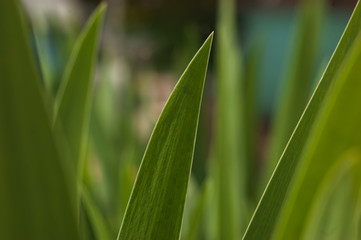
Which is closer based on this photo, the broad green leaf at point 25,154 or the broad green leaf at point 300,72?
the broad green leaf at point 25,154

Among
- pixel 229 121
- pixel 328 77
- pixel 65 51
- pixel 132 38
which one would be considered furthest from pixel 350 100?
pixel 132 38

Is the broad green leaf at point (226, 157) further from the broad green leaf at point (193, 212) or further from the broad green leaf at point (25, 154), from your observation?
the broad green leaf at point (25, 154)

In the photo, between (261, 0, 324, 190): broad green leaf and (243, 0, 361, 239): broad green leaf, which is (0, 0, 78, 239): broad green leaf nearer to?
(243, 0, 361, 239): broad green leaf

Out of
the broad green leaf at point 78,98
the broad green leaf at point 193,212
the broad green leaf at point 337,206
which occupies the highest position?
the broad green leaf at point 78,98

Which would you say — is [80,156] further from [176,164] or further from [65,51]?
[65,51]

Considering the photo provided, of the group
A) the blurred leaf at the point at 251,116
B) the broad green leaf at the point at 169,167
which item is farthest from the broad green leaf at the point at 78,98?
the blurred leaf at the point at 251,116

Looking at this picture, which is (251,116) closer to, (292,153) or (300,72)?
(300,72)

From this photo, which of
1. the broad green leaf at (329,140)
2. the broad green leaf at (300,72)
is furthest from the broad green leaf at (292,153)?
the broad green leaf at (300,72)

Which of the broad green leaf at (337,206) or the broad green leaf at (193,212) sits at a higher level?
the broad green leaf at (337,206)
